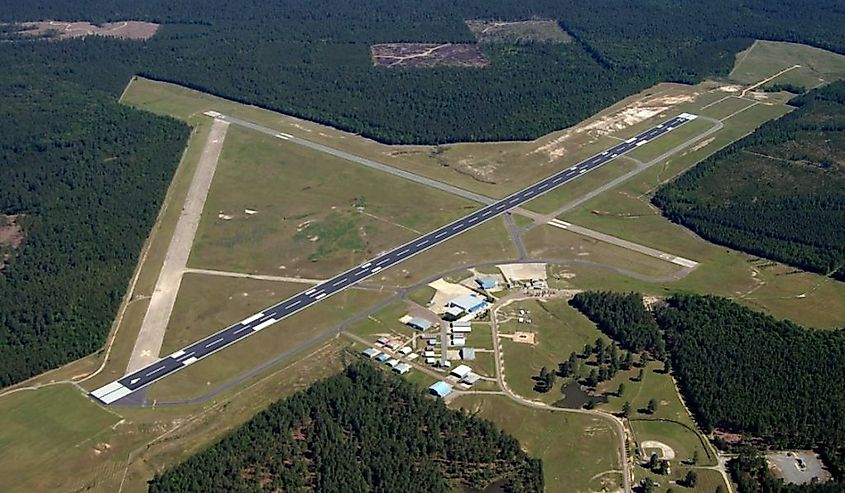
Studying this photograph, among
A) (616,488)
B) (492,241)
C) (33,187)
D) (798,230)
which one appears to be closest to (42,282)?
(33,187)

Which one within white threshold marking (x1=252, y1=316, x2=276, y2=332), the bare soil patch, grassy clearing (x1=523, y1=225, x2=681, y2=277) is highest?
grassy clearing (x1=523, y1=225, x2=681, y2=277)

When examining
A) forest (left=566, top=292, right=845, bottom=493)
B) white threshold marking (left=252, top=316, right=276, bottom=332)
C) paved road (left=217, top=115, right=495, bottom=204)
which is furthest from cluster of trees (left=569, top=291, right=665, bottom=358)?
white threshold marking (left=252, top=316, right=276, bottom=332)

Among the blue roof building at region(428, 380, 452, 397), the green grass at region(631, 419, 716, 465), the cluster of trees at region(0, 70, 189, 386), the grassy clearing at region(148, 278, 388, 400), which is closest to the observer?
the green grass at region(631, 419, 716, 465)

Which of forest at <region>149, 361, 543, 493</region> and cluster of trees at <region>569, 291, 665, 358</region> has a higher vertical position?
cluster of trees at <region>569, 291, 665, 358</region>

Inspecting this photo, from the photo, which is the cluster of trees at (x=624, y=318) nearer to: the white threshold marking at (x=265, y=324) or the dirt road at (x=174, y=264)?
the white threshold marking at (x=265, y=324)

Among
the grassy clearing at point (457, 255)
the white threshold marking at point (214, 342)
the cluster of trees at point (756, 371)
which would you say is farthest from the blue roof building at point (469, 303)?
the white threshold marking at point (214, 342)

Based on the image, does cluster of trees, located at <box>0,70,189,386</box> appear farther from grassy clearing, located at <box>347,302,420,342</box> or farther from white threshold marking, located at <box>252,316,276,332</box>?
grassy clearing, located at <box>347,302,420,342</box>
